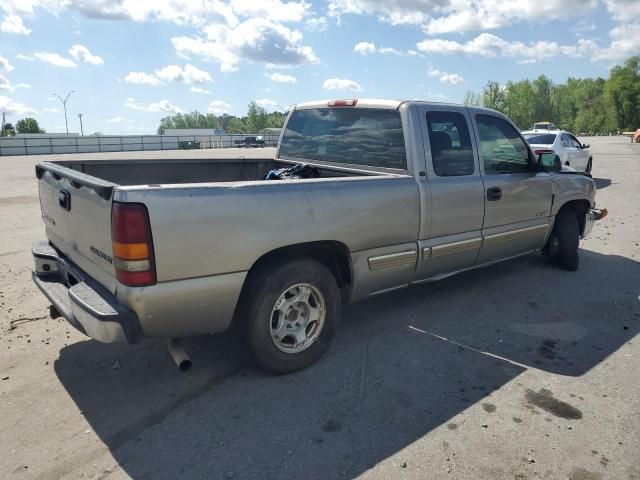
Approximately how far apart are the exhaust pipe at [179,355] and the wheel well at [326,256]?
2.04 feet

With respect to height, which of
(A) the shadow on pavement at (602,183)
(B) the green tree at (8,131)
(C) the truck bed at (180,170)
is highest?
(B) the green tree at (8,131)

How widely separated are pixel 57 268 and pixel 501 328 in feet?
12.1

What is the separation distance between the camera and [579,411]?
3141 mm

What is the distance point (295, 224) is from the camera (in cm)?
322

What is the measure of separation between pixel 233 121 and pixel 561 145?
131206 mm

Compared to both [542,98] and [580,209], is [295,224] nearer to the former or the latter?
[580,209]

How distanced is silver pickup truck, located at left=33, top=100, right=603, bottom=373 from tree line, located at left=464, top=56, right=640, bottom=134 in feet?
331

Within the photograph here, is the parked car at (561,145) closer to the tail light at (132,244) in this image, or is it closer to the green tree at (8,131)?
the tail light at (132,244)

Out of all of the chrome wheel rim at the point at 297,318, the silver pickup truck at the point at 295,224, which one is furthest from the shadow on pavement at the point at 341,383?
the silver pickup truck at the point at 295,224

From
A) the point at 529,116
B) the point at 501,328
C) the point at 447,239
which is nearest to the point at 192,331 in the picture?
the point at 447,239

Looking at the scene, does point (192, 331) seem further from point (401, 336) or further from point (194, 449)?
point (401, 336)

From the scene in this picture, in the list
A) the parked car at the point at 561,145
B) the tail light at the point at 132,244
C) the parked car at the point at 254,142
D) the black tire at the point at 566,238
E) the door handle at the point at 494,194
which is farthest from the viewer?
the parked car at the point at 254,142

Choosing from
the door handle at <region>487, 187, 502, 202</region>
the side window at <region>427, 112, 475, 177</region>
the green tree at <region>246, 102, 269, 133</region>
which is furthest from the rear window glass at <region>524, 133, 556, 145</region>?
the green tree at <region>246, 102, 269, 133</region>

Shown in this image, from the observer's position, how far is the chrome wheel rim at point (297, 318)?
3436 millimetres
